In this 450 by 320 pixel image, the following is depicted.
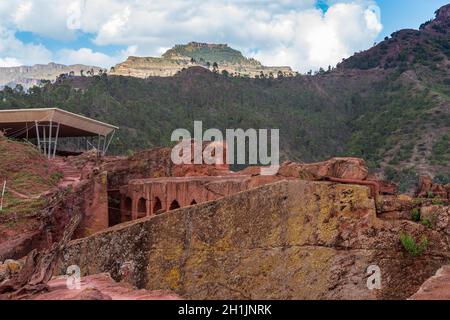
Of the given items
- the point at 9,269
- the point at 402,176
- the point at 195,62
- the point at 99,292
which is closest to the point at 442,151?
the point at 402,176

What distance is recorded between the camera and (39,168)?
20844mm

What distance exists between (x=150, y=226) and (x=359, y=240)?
279cm

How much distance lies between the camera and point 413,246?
7.83 meters

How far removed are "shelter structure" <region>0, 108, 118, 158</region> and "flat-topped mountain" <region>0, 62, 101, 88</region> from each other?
129 meters

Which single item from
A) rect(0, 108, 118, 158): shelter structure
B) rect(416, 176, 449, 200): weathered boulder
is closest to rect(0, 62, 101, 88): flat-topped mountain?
rect(0, 108, 118, 158): shelter structure

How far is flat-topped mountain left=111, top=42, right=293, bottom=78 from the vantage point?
99.7 m

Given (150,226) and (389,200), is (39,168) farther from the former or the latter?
(389,200)

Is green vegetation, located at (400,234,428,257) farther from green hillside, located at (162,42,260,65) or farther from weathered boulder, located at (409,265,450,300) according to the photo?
green hillside, located at (162,42,260,65)

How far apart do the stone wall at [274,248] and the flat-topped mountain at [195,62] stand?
88.9m

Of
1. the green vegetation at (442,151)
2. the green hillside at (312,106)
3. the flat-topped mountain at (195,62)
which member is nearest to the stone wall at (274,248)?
the green hillside at (312,106)

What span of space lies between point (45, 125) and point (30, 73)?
15508 cm

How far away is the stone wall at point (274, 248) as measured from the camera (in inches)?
312

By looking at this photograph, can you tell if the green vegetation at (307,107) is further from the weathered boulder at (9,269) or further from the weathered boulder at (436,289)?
the weathered boulder at (436,289)
